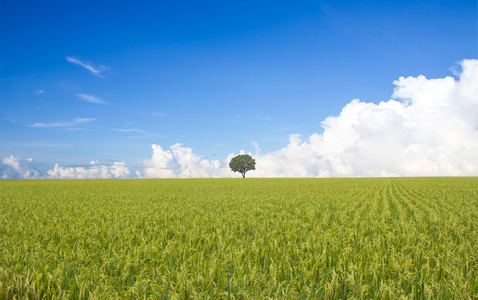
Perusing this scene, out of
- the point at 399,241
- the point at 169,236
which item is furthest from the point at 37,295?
the point at 399,241

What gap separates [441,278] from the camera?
4.85 m

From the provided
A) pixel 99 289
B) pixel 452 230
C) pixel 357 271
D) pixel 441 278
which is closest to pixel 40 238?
pixel 99 289

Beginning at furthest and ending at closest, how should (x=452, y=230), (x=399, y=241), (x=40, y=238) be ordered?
1. (x=452, y=230)
2. (x=40, y=238)
3. (x=399, y=241)

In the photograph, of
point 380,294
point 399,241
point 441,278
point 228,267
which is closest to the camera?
point 380,294

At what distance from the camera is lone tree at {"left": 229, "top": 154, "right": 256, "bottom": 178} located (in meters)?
118

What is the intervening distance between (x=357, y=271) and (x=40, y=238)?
8505 mm

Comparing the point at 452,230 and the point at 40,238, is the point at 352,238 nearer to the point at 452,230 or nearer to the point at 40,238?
the point at 452,230

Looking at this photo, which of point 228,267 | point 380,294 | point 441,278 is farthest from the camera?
point 228,267

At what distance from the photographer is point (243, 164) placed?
119m

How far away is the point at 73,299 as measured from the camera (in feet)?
14.2

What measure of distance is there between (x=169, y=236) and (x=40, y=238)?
3.73 metres

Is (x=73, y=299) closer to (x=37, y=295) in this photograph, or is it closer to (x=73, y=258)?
(x=37, y=295)

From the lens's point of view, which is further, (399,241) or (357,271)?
(399,241)

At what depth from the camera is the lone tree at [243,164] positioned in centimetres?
11850
